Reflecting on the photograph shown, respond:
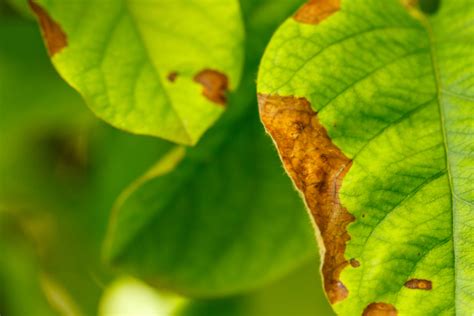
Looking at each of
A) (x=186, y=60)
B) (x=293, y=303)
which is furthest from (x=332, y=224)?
(x=293, y=303)

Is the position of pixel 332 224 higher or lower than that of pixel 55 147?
higher

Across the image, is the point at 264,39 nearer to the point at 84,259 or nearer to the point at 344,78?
the point at 344,78

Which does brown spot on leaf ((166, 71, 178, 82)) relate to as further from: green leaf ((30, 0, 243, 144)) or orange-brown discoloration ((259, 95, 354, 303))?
orange-brown discoloration ((259, 95, 354, 303))

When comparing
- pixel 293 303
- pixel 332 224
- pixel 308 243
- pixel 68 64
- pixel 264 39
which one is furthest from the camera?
pixel 293 303

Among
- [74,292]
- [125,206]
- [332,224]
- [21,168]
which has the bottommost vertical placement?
[74,292]

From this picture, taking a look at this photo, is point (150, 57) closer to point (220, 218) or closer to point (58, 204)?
point (220, 218)

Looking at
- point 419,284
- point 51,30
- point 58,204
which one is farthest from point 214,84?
point 58,204
